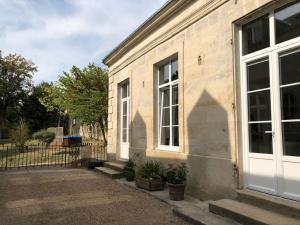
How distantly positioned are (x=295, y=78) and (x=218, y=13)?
199 cm

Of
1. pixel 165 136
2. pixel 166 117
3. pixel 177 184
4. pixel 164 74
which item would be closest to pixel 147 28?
pixel 164 74

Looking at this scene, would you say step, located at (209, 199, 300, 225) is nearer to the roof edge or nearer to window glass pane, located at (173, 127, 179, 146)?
window glass pane, located at (173, 127, 179, 146)

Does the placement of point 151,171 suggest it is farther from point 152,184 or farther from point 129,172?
point 129,172

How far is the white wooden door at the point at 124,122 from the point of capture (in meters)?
9.38

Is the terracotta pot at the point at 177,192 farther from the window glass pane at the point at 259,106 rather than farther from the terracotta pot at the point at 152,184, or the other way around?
the window glass pane at the point at 259,106

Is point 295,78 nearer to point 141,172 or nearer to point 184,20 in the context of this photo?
point 184,20

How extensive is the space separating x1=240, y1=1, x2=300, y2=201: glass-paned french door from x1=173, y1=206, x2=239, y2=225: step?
0.78 m

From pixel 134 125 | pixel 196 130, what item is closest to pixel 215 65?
pixel 196 130

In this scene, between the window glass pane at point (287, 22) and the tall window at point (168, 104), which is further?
the tall window at point (168, 104)

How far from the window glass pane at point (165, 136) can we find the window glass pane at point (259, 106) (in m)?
2.67

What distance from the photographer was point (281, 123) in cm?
392

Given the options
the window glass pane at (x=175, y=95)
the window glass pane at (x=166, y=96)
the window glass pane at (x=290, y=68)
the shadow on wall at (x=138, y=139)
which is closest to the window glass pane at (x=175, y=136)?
the window glass pane at (x=175, y=95)

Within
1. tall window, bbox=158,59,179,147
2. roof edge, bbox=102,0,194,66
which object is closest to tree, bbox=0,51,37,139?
roof edge, bbox=102,0,194,66

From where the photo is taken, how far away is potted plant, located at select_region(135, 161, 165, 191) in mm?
6090
